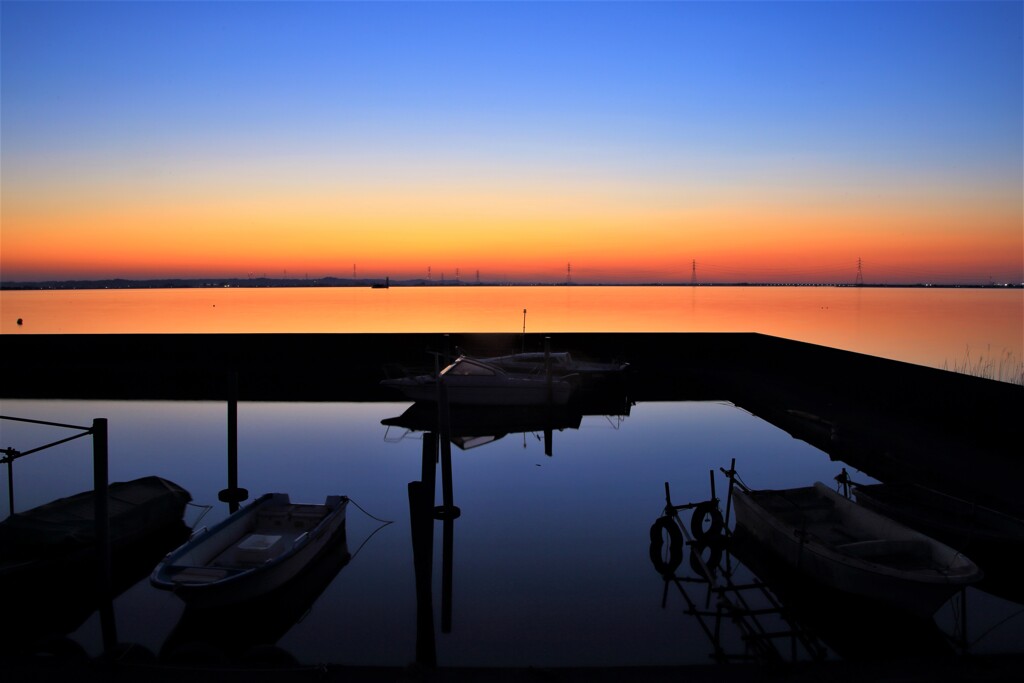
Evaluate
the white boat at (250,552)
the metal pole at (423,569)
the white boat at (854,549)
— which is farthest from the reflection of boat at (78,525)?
the white boat at (854,549)

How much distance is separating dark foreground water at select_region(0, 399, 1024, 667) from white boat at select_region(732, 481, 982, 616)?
501mm

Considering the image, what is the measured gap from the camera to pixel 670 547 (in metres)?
9.76

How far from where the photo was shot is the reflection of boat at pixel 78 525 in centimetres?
838

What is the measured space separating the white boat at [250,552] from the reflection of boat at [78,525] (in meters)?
1.63

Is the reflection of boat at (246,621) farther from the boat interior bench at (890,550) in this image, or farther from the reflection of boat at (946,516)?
the reflection of boat at (946,516)

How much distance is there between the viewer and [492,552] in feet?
34.6

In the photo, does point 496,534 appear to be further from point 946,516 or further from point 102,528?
point 946,516

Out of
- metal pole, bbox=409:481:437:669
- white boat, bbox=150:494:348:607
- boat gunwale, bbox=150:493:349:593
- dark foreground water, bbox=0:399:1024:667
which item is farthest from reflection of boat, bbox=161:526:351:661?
metal pole, bbox=409:481:437:669

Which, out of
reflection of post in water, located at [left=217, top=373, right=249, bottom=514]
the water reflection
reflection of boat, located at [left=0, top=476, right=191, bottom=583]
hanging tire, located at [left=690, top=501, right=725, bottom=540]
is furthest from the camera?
reflection of post in water, located at [left=217, top=373, right=249, bottom=514]

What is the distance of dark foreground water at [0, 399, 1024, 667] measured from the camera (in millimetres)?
7621

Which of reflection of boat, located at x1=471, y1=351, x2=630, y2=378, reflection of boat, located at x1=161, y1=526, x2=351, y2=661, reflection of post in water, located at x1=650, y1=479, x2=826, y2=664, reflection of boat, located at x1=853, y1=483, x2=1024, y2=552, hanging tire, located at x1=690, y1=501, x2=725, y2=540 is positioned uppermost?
reflection of boat, located at x1=471, y1=351, x2=630, y2=378

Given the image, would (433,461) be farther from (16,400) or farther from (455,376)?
(16,400)

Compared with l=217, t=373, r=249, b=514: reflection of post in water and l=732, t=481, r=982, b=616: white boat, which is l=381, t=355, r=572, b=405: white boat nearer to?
l=217, t=373, r=249, b=514: reflection of post in water

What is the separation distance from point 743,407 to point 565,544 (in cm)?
1298
